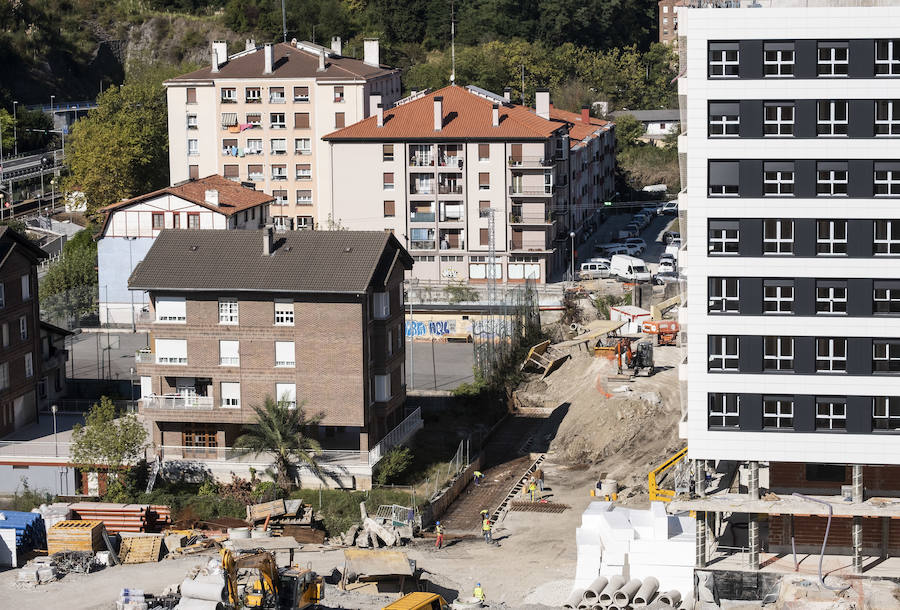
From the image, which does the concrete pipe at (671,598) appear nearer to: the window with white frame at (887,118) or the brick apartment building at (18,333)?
the window with white frame at (887,118)

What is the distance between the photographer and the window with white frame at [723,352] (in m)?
57.3

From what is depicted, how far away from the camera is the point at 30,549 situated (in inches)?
2473

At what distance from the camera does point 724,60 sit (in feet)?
185

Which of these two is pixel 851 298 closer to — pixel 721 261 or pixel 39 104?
pixel 721 261

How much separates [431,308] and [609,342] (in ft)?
44.6

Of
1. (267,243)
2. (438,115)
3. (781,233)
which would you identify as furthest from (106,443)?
(438,115)

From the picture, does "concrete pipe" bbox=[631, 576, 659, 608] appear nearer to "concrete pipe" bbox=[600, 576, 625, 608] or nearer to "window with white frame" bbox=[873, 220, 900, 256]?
"concrete pipe" bbox=[600, 576, 625, 608]

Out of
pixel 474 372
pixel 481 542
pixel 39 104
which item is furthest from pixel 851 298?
pixel 39 104

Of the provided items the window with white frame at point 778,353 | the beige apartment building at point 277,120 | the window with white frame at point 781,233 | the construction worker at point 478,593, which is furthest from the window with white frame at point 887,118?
Answer: the beige apartment building at point 277,120

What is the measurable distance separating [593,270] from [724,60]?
175 ft

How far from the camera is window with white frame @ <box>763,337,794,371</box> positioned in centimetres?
5684

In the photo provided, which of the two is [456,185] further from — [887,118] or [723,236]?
[887,118]

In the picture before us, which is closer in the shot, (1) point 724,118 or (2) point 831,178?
(2) point 831,178

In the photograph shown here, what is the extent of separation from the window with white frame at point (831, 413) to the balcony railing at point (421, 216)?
Result: 52805mm
